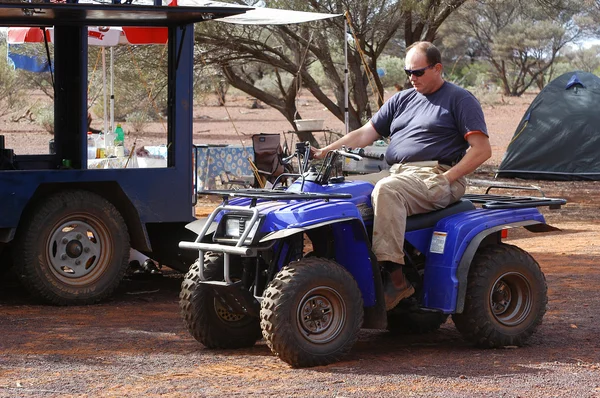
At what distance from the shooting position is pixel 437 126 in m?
5.83

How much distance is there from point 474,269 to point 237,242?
1452mm

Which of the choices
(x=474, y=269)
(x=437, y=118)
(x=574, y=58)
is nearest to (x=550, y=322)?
(x=474, y=269)

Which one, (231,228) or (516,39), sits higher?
(516,39)

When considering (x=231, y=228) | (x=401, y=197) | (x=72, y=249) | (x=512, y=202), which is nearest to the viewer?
(x=231, y=228)

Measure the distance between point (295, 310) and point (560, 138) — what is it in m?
12.9

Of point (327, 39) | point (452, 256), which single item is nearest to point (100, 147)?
point (452, 256)

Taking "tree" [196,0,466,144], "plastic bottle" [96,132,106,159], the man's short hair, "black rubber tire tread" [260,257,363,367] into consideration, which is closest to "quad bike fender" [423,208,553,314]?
"black rubber tire tread" [260,257,363,367]

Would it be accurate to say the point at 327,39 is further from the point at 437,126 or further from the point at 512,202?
the point at 437,126

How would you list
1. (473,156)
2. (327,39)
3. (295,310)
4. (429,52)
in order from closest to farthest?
(295,310)
(473,156)
(429,52)
(327,39)

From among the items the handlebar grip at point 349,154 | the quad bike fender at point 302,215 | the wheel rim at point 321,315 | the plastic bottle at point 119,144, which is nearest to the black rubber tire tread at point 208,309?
the quad bike fender at point 302,215

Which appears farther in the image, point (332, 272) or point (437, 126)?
point (437, 126)

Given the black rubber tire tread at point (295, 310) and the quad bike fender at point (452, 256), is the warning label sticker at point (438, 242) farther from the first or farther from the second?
the black rubber tire tread at point (295, 310)

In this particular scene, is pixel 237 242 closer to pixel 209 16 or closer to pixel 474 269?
pixel 474 269

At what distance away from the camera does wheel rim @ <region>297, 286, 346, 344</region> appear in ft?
17.3
